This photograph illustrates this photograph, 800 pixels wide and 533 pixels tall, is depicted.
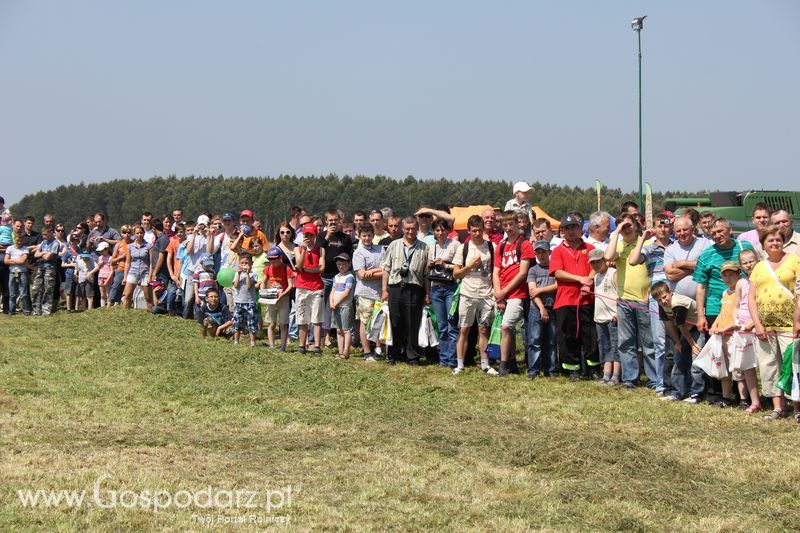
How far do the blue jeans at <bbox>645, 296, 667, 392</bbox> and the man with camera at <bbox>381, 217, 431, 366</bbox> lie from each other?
328 cm

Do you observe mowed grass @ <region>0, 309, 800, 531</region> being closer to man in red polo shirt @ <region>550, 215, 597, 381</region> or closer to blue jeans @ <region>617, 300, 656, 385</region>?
blue jeans @ <region>617, 300, 656, 385</region>

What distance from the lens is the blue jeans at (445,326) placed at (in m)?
12.6

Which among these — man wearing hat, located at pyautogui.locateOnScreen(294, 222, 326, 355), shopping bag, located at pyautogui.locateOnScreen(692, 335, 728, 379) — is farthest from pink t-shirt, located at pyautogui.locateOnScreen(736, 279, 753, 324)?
man wearing hat, located at pyautogui.locateOnScreen(294, 222, 326, 355)

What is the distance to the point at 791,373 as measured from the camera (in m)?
9.05

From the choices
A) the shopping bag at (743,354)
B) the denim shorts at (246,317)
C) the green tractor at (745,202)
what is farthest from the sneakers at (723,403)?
the green tractor at (745,202)

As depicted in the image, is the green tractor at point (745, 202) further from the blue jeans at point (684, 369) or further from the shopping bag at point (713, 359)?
the shopping bag at point (713, 359)

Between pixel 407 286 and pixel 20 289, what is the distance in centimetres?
1100

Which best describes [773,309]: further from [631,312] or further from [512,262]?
[512,262]

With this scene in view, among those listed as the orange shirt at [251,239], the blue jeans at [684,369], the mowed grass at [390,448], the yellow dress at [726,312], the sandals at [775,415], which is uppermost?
the orange shirt at [251,239]

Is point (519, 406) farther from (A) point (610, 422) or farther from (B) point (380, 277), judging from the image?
(B) point (380, 277)

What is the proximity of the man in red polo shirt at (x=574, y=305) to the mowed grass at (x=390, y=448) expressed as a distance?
0.60 meters

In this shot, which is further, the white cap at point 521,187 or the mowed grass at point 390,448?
the white cap at point 521,187

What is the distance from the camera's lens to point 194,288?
16.3 meters

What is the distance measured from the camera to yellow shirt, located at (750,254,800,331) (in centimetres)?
925
